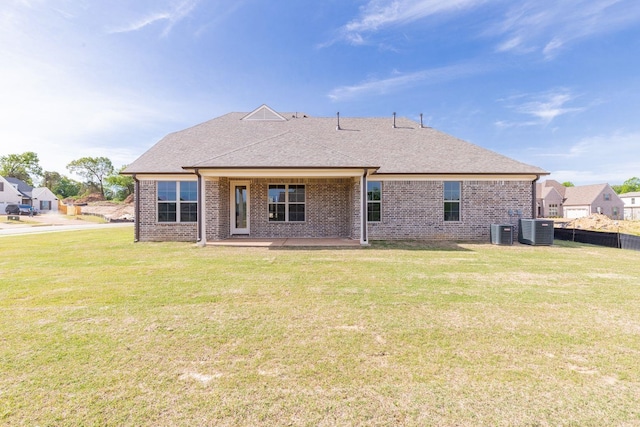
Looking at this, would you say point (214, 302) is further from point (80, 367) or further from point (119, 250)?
point (119, 250)

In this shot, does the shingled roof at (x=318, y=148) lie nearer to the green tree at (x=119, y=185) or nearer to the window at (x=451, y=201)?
the window at (x=451, y=201)

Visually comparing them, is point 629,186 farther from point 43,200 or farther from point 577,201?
point 43,200

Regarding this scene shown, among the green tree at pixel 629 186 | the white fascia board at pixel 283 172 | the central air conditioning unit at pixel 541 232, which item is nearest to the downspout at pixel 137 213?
the white fascia board at pixel 283 172

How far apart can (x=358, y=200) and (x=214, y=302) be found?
8.43 m

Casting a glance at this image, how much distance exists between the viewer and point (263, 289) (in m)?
5.59

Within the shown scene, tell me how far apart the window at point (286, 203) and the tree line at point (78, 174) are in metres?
74.4

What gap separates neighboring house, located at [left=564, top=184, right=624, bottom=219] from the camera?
4666cm

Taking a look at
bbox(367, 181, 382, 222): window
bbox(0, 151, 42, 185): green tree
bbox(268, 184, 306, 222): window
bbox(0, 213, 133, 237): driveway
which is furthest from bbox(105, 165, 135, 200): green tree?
bbox(367, 181, 382, 222): window

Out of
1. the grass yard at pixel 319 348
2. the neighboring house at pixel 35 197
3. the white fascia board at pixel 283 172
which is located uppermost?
the neighboring house at pixel 35 197

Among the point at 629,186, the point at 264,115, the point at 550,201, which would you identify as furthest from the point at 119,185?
the point at 629,186

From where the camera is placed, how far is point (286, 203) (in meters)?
13.9

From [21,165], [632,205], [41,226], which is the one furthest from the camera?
[21,165]

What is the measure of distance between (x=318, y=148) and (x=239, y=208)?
5079mm

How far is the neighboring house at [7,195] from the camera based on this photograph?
45781mm
